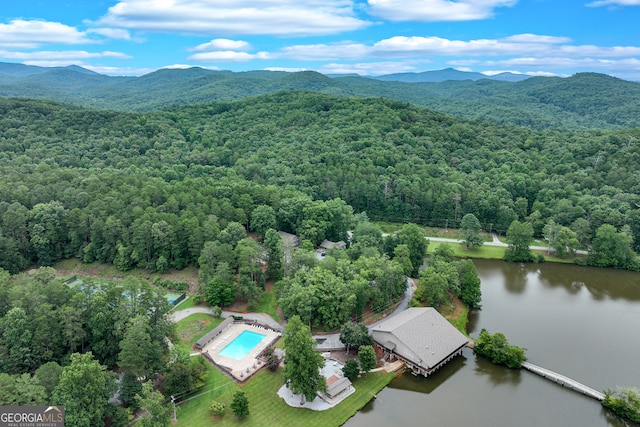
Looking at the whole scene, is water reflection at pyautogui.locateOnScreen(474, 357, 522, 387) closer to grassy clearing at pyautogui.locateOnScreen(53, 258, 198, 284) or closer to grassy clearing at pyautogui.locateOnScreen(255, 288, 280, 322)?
grassy clearing at pyautogui.locateOnScreen(255, 288, 280, 322)

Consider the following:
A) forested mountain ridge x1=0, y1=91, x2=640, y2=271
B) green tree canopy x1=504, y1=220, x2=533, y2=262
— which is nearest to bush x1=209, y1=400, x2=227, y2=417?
forested mountain ridge x1=0, y1=91, x2=640, y2=271

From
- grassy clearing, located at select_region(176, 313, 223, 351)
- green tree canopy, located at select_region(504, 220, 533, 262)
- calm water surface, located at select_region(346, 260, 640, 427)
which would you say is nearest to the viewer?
calm water surface, located at select_region(346, 260, 640, 427)

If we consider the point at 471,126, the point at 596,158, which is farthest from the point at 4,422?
the point at 471,126

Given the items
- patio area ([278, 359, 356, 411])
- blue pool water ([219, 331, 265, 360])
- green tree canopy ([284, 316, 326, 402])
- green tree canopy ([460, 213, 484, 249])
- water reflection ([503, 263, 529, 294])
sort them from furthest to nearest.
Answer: green tree canopy ([460, 213, 484, 249]) < water reflection ([503, 263, 529, 294]) < blue pool water ([219, 331, 265, 360]) < patio area ([278, 359, 356, 411]) < green tree canopy ([284, 316, 326, 402])

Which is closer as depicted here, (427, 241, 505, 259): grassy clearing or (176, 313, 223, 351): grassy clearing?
(176, 313, 223, 351): grassy clearing

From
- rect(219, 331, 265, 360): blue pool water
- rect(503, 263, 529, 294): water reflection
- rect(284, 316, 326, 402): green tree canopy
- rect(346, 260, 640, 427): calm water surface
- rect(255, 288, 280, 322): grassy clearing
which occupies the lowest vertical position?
rect(503, 263, 529, 294): water reflection

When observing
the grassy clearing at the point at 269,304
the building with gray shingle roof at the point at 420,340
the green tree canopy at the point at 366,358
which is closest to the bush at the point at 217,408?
the green tree canopy at the point at 366,358

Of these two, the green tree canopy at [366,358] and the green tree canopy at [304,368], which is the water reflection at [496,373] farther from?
the green tree canopy at [304,368]
